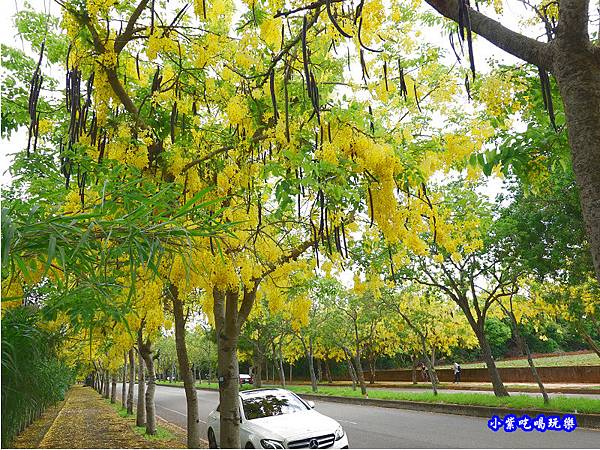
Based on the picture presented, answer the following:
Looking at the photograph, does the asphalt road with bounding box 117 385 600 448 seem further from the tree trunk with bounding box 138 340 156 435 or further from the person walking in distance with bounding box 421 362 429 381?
the person walking in distance with bounding box 421 362 429 381

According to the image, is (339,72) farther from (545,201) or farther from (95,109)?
(545,201)

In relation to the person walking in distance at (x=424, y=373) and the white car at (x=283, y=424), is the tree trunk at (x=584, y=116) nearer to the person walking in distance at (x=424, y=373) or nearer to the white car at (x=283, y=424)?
the white car at (x=283, y=424)

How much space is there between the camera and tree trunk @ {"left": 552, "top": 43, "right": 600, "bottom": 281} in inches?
75.9

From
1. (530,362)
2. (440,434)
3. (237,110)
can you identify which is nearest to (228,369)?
(237,110)

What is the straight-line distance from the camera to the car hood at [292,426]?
6531 mm

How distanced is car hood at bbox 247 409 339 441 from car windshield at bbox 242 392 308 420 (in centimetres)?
22

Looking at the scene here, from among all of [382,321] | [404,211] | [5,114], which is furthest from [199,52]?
[382,321]

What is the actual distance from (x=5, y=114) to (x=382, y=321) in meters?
Answer: 19.0

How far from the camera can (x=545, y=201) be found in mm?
8781

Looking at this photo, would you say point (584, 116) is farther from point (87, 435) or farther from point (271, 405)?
point (87, 435)

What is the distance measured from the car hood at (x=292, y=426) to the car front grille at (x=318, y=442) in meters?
0.05

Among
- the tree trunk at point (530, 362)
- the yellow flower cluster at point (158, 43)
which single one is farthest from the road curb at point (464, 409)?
the yellow flower cluster at point (158, 43)

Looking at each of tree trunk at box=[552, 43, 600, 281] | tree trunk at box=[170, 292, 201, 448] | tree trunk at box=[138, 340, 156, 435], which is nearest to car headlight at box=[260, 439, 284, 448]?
tree trunk at box=[170, 292, 201, 448]

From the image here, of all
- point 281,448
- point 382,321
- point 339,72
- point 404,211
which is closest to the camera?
point 339,72
